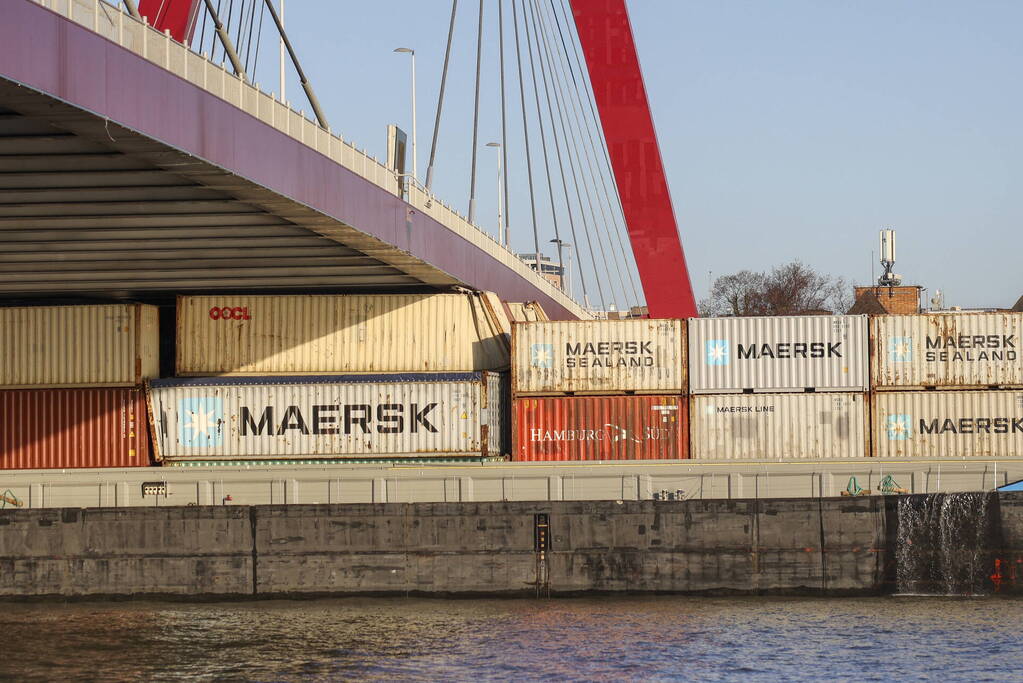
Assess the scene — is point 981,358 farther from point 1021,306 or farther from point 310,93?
point 1021,306

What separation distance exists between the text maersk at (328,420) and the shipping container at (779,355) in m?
9.15

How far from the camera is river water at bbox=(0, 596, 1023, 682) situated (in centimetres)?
2616

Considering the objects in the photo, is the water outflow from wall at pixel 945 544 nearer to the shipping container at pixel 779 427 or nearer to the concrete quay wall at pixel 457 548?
the concrete quay wall at pixel 457 548

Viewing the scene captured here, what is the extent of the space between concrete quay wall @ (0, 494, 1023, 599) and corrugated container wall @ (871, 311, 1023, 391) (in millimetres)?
4916

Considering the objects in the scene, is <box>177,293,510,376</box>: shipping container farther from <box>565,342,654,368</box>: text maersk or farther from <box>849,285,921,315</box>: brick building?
<box>849,285,921,315</box>: brick building

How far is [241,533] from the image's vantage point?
3538 cm

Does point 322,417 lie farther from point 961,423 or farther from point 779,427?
point 961,423

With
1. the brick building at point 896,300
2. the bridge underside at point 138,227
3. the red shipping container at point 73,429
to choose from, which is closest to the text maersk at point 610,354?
the bridge underside at point 138,227

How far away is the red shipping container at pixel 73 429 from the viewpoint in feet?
133

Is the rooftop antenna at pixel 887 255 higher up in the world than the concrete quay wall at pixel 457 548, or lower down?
higher up

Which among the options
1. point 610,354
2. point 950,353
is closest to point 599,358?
point 610,354

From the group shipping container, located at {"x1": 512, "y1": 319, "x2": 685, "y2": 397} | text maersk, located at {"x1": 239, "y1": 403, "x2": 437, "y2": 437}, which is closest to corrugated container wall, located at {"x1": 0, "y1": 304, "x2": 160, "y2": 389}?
text maersk, located at {"x1": 239, "y1": 403, "x2": 437, "y2": 437}

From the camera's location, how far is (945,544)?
112ft

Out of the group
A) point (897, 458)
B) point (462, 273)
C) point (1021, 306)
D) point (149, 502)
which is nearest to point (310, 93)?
point (462, 273)
